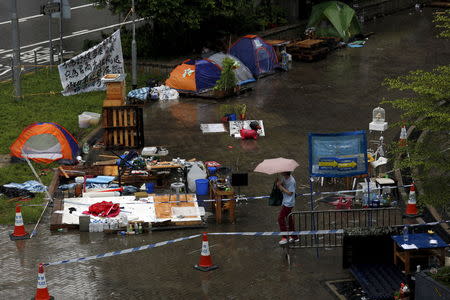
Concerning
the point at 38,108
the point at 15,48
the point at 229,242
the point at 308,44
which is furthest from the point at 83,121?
the point at 308,44

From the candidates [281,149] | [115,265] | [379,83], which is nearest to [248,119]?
[281,149]

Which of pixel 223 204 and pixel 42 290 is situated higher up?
pixel 223 204

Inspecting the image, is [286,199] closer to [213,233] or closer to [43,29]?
[213,233]

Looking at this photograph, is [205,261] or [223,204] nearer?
[205,261]

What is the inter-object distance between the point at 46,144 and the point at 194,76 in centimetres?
942

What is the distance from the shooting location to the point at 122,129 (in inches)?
1099

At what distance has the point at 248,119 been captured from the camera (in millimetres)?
31375

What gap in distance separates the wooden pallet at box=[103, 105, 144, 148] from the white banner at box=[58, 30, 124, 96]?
5110 millimetres

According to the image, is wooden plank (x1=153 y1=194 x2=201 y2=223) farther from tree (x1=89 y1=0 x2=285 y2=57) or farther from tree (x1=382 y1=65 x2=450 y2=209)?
tree (x1=89 y1=0 x2=285 y2=57)

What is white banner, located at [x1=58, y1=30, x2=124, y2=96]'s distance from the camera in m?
32.9

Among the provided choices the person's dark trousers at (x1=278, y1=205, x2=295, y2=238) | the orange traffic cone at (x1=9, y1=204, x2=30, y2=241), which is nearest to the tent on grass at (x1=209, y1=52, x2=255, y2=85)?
the person's dark trousers at (x1=278, y1=205, x2=295, y2=238)

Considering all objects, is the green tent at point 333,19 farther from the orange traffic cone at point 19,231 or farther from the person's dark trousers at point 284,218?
the orange traffic cone at point 19,231

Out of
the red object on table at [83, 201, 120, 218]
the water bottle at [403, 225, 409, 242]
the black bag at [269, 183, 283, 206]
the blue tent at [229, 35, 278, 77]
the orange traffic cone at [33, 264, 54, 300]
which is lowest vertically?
the orange traffic cone at [33, 264, 54, 300]

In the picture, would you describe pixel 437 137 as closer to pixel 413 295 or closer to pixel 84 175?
pixel 413 295
